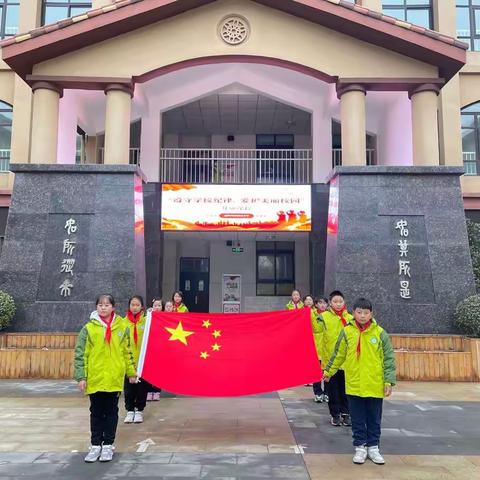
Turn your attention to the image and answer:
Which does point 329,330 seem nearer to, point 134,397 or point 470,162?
point 134,397

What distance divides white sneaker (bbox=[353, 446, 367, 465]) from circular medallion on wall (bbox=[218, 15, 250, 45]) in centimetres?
1139

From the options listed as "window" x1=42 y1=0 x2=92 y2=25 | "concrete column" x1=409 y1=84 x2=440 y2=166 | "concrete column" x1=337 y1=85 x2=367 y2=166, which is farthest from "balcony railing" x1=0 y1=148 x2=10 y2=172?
"concrete column" x1=409 y1=84 x2=440 y2=166

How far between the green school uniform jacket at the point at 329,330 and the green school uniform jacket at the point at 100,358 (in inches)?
113

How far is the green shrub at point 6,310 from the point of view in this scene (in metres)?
10.6

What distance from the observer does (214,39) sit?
13.7 metres

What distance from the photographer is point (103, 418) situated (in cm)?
531

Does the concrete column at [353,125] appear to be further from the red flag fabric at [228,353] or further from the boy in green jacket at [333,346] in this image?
the red flag fabric at [228,353]

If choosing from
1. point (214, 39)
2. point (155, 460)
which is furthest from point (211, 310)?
point (155, 460)

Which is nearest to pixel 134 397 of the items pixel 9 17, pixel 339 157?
pixel 339 157

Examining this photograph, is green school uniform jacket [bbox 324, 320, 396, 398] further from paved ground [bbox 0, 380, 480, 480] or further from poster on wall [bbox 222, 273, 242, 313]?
poster on wall [bbox 222, 273, 242, 313]

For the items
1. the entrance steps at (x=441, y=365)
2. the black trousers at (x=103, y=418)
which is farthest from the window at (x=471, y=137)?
the black trousers at (x=103, y=418)

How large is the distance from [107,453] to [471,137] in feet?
54.1

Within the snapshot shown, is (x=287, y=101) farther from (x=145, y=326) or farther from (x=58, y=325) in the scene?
(x=145, y=326)

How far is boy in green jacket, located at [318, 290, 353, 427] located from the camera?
6.57 metres
